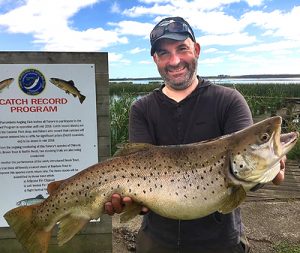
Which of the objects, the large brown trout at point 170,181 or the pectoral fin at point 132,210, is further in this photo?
the pectoral fin at point 132,210

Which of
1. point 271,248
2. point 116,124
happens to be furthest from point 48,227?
point 116,124

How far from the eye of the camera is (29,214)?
10.5ft

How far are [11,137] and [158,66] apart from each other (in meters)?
1.98

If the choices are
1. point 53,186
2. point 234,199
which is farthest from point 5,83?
point 234,199

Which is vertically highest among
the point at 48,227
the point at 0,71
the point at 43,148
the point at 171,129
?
the point at 0,71

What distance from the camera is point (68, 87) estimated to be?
4.73 meters

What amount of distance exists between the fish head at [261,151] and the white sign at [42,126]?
7.48 feet

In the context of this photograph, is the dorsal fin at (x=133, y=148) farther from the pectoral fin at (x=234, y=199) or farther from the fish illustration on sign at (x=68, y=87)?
the fish illustration on sign at (x=68, y=87)

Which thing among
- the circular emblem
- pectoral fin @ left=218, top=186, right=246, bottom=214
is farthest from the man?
the circular emblem

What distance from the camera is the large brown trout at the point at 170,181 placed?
8.99ft

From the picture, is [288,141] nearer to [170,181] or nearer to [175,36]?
[170,181]

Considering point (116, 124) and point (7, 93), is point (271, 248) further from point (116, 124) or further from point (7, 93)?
point (116, 124)

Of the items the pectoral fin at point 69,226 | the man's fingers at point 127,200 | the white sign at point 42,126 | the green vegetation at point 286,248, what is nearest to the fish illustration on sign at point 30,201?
the white sign at point 42,126

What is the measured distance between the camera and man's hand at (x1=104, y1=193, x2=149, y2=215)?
3.01m
